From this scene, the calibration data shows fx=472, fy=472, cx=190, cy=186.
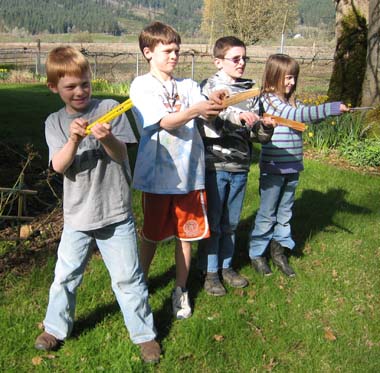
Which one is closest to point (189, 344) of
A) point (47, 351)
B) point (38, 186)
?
point (47, 351)

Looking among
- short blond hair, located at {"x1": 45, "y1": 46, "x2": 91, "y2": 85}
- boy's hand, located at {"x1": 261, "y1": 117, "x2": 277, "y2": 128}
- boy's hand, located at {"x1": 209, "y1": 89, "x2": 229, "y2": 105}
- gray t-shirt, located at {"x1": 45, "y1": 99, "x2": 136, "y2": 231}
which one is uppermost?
short blond hair, located at {"x1": 45, "y1": 46, "x2": 91, "y2": 85}

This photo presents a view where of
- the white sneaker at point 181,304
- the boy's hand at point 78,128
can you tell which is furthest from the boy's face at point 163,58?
the white sneaker at point 181,304

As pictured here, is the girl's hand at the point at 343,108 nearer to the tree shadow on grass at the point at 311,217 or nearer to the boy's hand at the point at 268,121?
the boy's hand at the point at 268,121

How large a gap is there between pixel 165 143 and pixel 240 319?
129 cm

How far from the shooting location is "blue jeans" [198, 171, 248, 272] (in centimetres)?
327

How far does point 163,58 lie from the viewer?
8.91 feet

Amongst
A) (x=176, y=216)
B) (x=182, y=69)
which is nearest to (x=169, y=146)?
(x=176, y=216)

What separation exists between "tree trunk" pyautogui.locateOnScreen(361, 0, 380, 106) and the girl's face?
4.80 metres

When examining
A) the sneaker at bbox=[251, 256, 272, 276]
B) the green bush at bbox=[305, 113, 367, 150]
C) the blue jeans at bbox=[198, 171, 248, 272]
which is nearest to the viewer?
the blue jeans at bbox=[198, 171, 248, 272]

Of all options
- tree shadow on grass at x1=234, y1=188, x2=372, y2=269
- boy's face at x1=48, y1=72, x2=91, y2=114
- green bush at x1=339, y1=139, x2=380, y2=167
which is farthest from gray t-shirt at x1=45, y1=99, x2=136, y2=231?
green bush at x1=339, y1=139, x2=380, y2=167

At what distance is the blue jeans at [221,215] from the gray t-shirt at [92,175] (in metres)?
0.91

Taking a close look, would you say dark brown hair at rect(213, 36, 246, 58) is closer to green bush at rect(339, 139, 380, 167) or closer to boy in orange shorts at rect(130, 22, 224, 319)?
boy in orange shorts at rect(130, 22, 224, 319)

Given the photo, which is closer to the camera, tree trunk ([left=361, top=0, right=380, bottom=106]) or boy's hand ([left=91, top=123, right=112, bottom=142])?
boy's hand ([left=91, top=123, right=112, bottom=142])

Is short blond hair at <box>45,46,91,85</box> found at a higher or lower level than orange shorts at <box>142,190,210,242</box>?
higher
